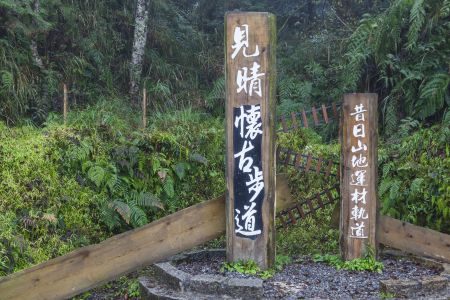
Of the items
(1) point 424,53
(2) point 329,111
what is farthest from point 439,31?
(2) point 329,111

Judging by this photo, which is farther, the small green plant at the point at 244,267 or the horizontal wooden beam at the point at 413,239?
the horizontal wooden beam at the point at 413,239

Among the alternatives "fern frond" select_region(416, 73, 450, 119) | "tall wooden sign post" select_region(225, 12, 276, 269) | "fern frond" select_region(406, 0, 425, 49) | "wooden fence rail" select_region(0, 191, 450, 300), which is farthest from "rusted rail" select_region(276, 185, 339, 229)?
"fern frond" select_region(406, 0, 425, 49)

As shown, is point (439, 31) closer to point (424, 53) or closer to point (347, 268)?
point (424, 53)

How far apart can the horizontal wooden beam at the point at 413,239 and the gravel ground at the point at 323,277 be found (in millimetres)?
194

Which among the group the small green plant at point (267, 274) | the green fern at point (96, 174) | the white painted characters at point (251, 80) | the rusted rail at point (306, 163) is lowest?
the small green plant at point (267, 274)

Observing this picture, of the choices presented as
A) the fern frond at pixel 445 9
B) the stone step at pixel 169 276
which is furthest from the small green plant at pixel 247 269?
the fern frond at pixel 445 9

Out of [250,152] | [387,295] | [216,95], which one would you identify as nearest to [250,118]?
[250,152]

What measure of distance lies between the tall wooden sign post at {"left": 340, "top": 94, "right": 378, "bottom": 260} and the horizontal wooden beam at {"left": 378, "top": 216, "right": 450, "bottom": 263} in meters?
0.18

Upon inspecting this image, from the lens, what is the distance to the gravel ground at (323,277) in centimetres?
458

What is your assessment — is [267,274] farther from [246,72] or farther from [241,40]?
[241,40]

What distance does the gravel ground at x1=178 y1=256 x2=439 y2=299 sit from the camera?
4.58m

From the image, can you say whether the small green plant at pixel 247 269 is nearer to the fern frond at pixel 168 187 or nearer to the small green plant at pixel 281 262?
the small green plant at pixel 281 262

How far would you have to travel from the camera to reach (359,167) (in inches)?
203

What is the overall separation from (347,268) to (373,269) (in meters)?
0.25
